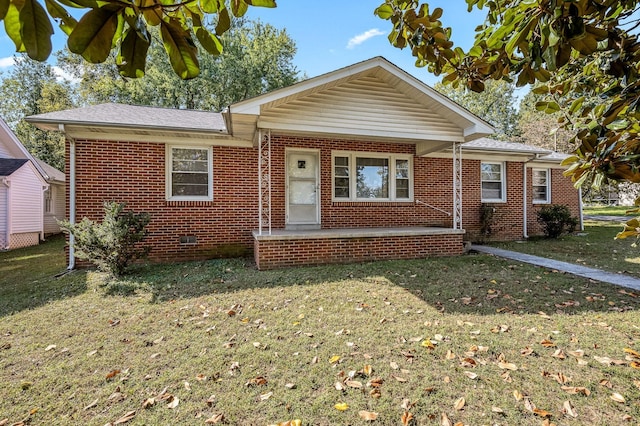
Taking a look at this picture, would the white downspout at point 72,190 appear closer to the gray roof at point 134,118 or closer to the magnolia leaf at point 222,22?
the gray roof at point 134,118

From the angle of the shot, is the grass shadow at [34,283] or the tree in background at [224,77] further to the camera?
the tree in background at [224,77]

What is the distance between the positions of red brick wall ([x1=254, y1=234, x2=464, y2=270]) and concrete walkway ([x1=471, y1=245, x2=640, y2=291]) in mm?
1213

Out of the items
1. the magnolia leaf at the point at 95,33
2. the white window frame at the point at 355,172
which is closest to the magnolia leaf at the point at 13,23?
the magnolia leaf at the point at 95,33

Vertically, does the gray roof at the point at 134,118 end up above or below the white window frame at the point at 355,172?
above

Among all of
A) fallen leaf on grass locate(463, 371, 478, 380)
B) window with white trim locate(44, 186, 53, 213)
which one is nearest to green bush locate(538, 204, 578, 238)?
A: fallen leaf on grass locate(463, 371, 478, 380)

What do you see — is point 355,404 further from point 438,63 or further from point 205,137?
point 205,137

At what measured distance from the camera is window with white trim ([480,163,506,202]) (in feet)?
34.5

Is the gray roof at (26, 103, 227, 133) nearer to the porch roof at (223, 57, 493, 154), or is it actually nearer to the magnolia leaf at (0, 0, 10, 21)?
the porch roof at (223, 57, 493, 154)

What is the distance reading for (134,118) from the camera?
24.9 ft

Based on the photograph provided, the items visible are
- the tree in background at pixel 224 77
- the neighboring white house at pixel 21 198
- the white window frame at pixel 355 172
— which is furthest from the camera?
the tree in background at pixel 224 77

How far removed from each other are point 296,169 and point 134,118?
4.23 meters

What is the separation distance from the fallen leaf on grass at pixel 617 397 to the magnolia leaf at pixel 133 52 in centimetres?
376

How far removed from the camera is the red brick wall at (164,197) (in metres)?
7.27

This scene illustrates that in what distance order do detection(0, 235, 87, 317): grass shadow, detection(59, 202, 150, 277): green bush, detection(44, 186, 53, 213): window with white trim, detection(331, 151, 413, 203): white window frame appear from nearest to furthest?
detection(0, 235, 87, 317): grass shadow < detection(59, 202, 150, 277): green bush < detection(331, 151, 413, 203): white window frame < detection(44, 186, 53, 213): window with white trim
